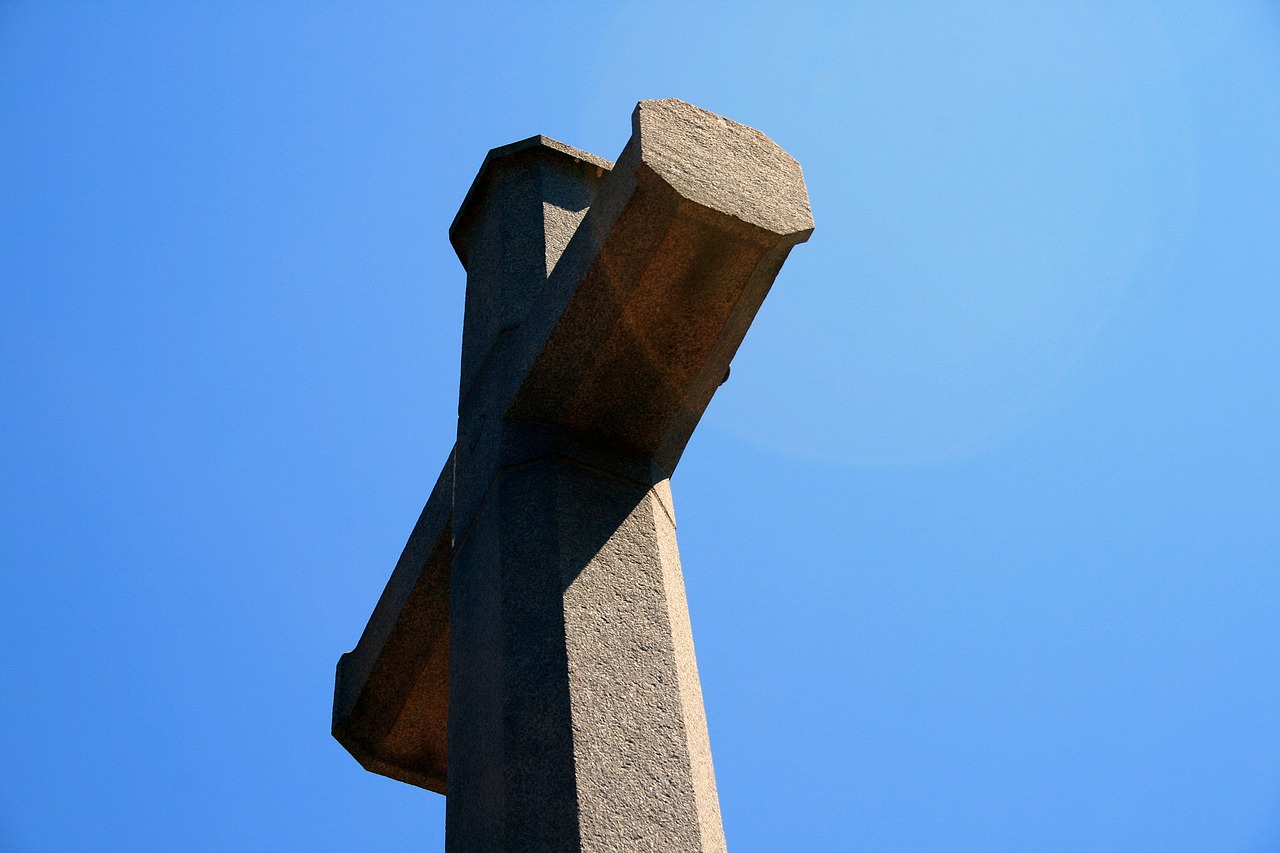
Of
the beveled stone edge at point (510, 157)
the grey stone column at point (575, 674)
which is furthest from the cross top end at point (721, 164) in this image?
the beveled stone edge at point (510, 157)

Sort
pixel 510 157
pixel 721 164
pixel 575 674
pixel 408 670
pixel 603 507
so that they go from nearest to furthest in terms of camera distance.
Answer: pixel 575 674 < pixel 721 164 < pixel 603 507 < pixel 408 670 < pixel 510 157

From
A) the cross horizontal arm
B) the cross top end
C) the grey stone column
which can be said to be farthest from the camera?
the cross horizontal arm

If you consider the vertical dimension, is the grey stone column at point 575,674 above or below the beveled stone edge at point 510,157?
below

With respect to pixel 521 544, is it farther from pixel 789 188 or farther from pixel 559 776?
pixel 789 188

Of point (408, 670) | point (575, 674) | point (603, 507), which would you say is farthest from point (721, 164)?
point (408, 670)

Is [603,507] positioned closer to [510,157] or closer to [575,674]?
[575,674]

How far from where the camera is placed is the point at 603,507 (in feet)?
13.6

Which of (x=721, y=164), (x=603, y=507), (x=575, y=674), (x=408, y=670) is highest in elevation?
(x=721, y=164)

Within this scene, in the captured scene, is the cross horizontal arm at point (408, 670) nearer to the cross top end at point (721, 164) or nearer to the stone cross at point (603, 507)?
the stone cross at point (603, 507)

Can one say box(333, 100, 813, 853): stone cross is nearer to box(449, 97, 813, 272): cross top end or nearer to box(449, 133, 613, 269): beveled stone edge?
box(449, 97, 813, 272): cross top end

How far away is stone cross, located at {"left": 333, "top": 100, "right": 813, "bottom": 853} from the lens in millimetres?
3383

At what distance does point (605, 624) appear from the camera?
3.73m

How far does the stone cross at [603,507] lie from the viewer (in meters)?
3.38

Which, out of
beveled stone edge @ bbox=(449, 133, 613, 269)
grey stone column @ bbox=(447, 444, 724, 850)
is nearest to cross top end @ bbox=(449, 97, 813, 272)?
grey stone column @ bbox=(447, 444, 724, 850)
